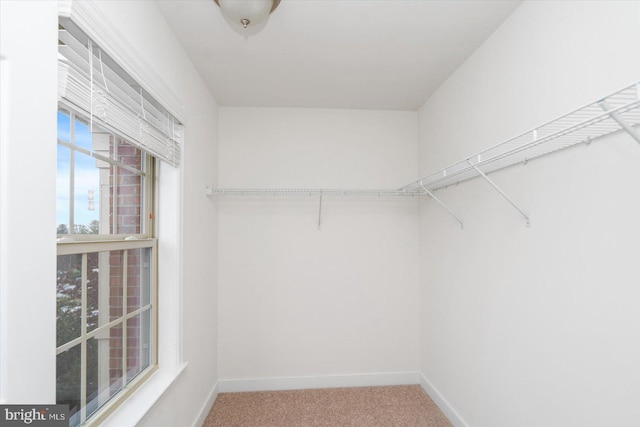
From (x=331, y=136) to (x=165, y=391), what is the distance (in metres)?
2.34

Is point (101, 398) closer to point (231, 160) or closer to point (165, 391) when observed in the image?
point (165, 391)

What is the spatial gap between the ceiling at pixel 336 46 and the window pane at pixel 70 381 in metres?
1.69

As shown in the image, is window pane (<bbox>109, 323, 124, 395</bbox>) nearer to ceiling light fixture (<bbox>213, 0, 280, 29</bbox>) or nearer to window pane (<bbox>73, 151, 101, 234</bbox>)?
window pane (<bbox>73, 151, 101, 234</bbox>)

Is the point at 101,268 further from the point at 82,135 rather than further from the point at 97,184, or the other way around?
the point at 82,135

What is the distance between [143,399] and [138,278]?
0.61 m

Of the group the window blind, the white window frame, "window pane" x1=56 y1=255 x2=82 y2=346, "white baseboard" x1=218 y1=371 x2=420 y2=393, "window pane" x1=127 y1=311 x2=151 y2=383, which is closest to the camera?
the window blind

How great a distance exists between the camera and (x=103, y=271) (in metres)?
1.44

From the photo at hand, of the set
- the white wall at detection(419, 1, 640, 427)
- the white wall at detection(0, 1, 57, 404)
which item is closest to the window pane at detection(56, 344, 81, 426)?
the white wall at detection(0, 1, 57, 404)

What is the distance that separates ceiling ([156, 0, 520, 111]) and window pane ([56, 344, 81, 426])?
1687 mm

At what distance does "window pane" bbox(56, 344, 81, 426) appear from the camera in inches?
46.4

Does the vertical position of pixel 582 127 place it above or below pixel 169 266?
above

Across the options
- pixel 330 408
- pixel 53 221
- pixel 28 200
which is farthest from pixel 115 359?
pixel 330 408

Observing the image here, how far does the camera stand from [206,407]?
2.44 meters

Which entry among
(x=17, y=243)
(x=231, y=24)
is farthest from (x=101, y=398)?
(x=231, y=24)
